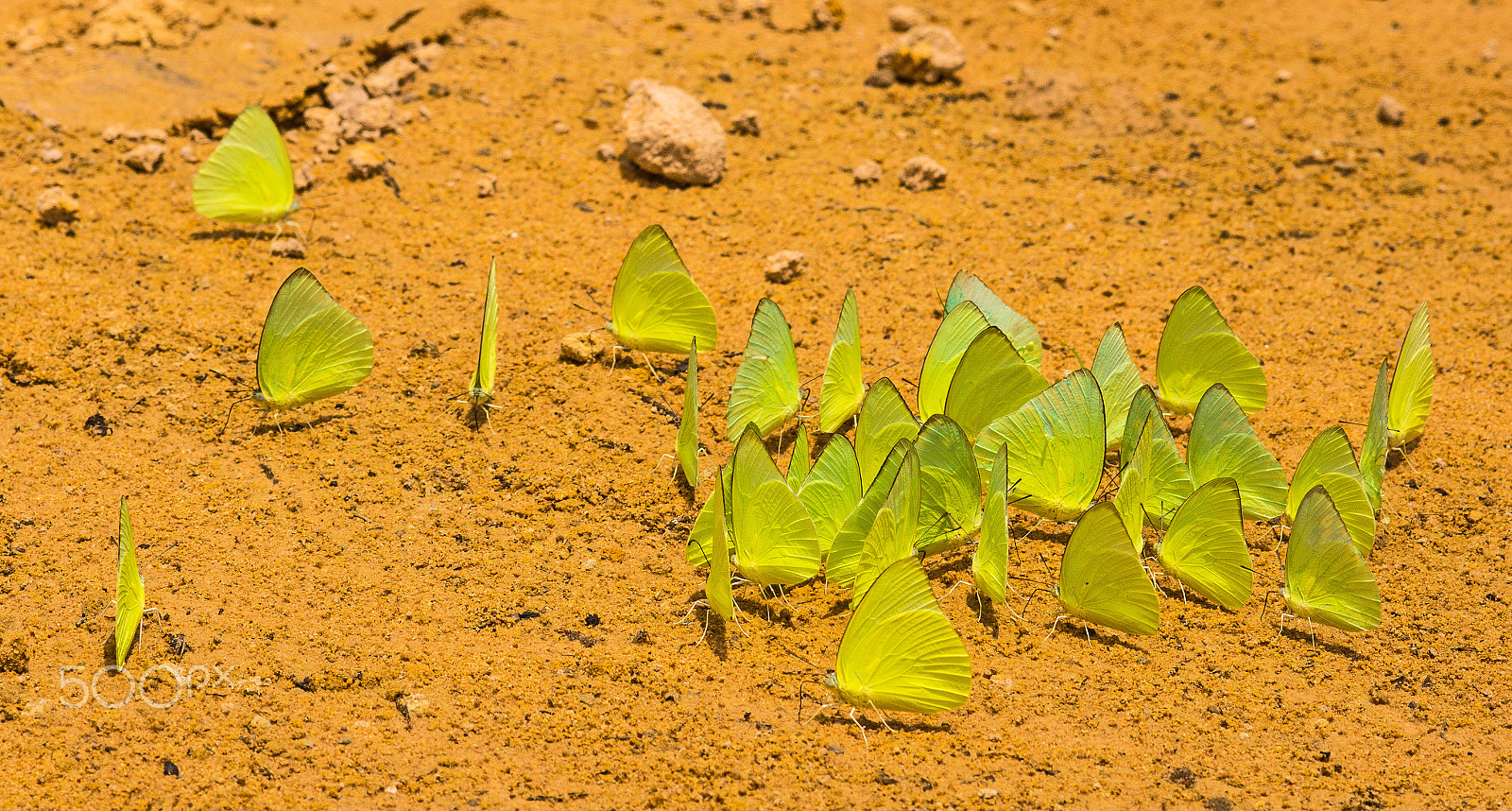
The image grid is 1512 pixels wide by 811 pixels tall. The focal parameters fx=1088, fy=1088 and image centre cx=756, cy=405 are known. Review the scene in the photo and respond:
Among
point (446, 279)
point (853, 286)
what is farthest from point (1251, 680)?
point (446, 279)

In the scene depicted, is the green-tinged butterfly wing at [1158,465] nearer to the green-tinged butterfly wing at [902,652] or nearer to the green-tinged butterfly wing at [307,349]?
the green-tinged butterfly wing at [902,652]

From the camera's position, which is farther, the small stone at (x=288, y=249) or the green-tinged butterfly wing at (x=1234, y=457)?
the small stone at (x=288, y=249)

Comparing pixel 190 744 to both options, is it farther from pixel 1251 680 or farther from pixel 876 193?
pixel 876 193

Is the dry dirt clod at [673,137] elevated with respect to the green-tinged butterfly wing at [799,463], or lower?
elevated

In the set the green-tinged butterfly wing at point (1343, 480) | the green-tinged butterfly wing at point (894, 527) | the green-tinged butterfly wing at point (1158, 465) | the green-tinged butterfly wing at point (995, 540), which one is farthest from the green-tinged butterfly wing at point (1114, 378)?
the green-tinged butterfly wing at point (894, 527)

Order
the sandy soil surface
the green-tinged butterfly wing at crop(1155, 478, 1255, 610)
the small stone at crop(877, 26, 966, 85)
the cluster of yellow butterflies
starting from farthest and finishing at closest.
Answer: the small stone at crop(877, 26, 966, 85) < the green-tinged butterfly wing at crop(1155, 478, 1255, 610) < the cluster of yellow butterflies < the sandy soil surface

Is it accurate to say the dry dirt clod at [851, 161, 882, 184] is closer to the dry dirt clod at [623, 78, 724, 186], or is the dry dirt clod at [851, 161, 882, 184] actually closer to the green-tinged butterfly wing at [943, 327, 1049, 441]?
the dry dirt clod at [623, 78, 724, 186]

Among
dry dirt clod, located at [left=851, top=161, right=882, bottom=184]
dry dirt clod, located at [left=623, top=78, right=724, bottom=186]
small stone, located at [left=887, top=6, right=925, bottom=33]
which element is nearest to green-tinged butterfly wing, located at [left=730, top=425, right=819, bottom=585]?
dry dirt clod, located at [left=623, top=78, right=724, bottom=186]

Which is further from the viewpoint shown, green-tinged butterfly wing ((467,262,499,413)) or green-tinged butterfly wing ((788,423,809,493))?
green-tinged butterfly wing ((467,262,499,413))
